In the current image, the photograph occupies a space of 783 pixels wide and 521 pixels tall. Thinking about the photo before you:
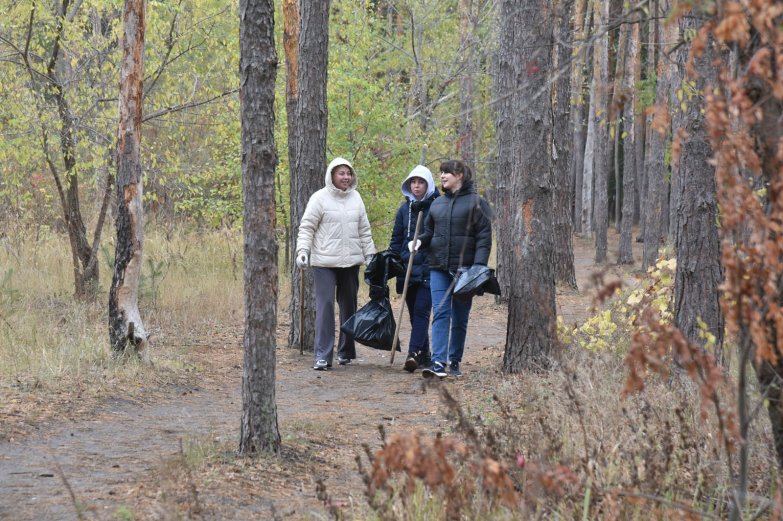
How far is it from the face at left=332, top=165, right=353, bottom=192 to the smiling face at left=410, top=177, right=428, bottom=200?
2.29 ft

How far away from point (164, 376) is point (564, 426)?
202 inches

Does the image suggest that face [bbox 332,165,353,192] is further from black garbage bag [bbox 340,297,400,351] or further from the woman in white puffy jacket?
black garbage bag [bbox 340,297,400,351]

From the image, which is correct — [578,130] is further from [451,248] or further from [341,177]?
[451,248]

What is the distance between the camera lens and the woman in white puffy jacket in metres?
10.0

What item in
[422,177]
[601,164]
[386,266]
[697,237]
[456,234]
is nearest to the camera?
[697,237]

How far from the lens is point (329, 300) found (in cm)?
1003

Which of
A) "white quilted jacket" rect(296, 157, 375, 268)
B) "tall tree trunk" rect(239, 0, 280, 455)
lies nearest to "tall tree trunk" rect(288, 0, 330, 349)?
"white quilted jacket" rect(296, 157, 375, 268)

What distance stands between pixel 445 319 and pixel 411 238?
1.09 meters

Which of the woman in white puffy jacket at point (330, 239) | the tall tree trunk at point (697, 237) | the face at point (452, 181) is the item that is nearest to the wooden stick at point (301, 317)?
the woman in white puffy jacket at point (330, 239)

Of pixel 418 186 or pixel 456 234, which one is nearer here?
pixel 456 234

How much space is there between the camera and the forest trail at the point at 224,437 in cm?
496

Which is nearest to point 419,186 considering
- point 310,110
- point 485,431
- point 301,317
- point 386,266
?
point 386,266

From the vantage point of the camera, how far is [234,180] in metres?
17.0

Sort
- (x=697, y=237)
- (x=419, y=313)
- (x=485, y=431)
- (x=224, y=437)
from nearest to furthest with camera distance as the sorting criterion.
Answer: (x=485, y=431) < (x=224, y=437) < (x=697, y=237) < (x=419, y=313)
